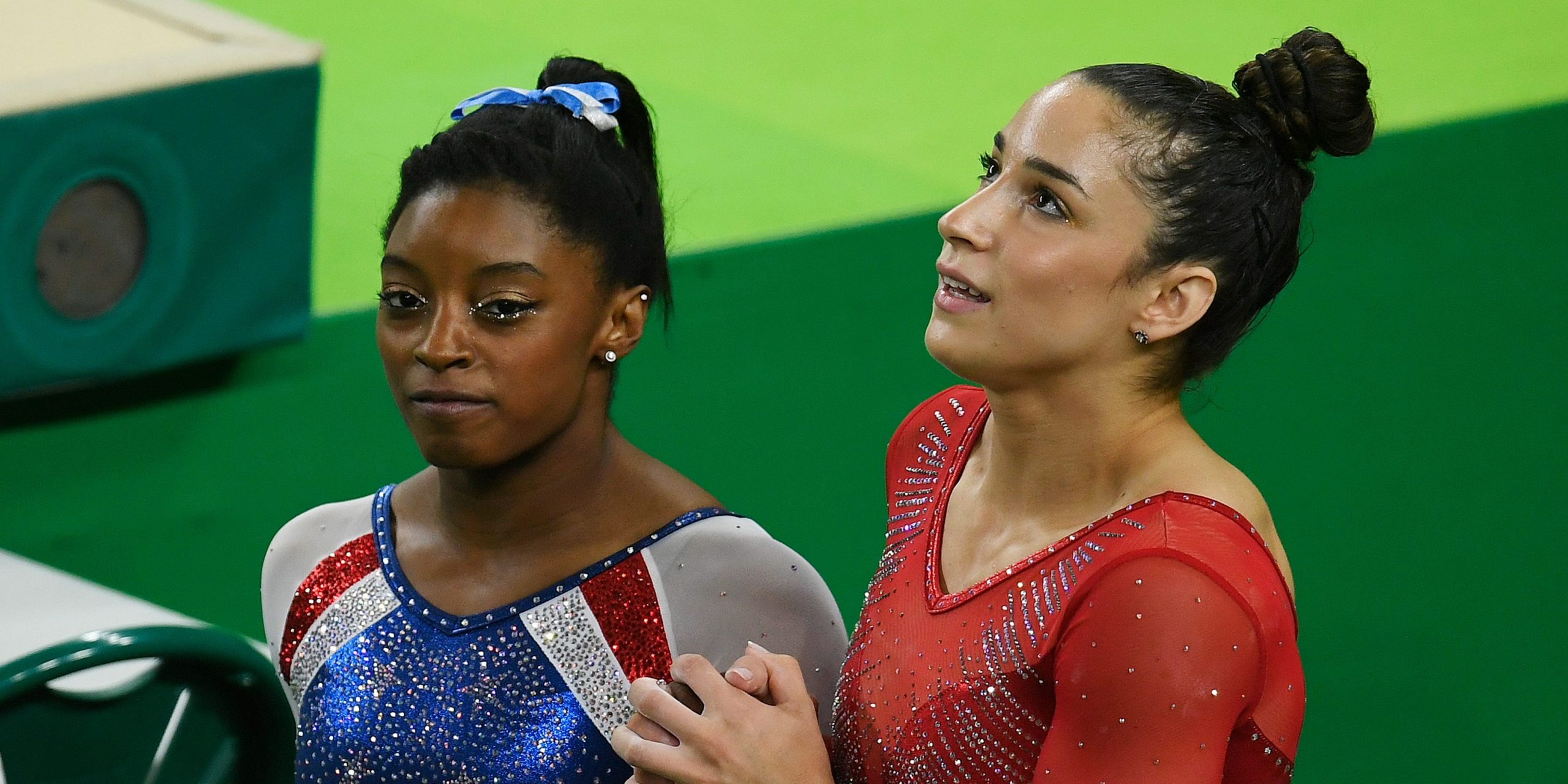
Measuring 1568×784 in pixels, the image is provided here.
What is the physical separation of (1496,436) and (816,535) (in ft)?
5.06

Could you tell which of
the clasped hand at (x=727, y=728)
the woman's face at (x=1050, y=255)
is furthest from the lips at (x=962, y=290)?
the clasped hand at (x=727, y=728)

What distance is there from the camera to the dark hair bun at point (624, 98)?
189 centimetres

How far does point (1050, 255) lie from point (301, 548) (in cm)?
87

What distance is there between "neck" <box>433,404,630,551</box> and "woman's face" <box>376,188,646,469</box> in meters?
0.03

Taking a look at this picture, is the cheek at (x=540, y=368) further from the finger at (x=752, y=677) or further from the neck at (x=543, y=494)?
the finger at (x=752, y=677)

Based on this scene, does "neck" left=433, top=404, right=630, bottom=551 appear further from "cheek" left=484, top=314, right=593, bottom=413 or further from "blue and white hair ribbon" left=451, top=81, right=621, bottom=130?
"blue and white hair ribbon" left=451, top=81, right=621, bottom=130

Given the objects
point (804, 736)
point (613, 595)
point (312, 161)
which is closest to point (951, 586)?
point (804, 736)

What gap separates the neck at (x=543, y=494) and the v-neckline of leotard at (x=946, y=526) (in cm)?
32

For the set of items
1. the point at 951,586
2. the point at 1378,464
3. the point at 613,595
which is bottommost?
the point at 1378,464

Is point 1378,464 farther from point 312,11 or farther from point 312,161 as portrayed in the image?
point 312,11

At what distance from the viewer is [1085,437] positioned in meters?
1.54

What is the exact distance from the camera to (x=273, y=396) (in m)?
4.12

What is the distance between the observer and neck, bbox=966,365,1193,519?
152 cm

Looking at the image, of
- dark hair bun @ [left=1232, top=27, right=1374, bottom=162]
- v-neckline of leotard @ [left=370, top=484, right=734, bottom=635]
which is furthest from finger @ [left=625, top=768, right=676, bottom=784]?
dark hair bun @ [left=1232, top=27, right=1374, bottom=162]
